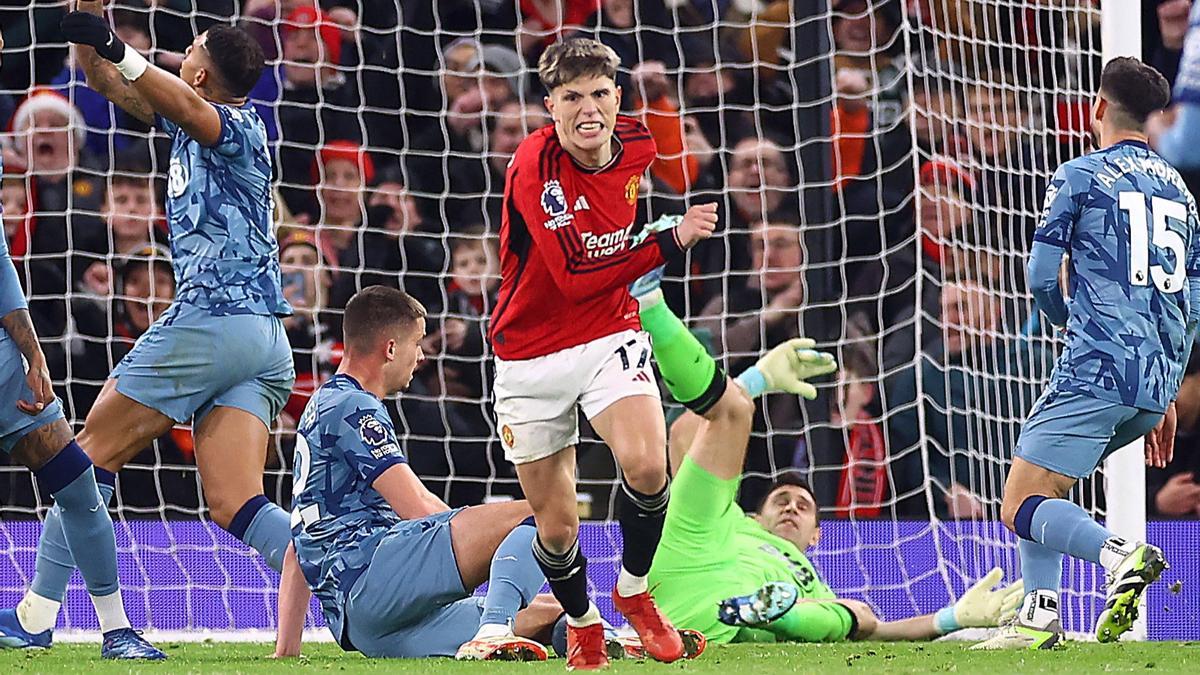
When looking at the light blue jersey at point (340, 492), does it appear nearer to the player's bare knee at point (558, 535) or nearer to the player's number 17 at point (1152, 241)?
the player's bare knee at point (558, 535)

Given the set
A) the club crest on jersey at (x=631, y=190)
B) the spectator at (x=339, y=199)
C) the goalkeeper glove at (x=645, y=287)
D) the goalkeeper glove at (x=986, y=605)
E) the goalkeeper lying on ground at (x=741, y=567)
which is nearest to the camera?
the club crest on jersey at (x=631, y=190)

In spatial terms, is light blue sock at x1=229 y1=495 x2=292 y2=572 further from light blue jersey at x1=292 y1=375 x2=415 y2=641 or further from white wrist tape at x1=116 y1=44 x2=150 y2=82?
white wrist tape at x1=116 y1=44 x2=150 y2=82

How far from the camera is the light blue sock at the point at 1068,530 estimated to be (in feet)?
16.3

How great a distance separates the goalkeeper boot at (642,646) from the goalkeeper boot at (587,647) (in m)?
0.35

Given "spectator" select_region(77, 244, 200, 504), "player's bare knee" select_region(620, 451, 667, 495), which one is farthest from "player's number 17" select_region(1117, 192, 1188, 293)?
"spectator" select_region(77, 244, 200, 504)

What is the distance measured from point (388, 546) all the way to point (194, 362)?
3.23 feet

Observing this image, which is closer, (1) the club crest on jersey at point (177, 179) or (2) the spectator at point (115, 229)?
(1) the club crest on jersey at point (177, 179)

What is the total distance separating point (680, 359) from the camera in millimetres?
5340

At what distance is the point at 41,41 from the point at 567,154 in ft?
15.9

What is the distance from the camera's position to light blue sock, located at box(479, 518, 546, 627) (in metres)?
4.77

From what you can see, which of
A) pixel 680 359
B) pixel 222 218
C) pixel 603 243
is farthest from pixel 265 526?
pixel 603 243

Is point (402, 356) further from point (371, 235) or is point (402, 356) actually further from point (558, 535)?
point (371, 235)

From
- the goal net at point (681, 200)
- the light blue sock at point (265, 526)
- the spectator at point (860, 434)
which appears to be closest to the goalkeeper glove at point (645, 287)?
the light blue sock at point (265, 526)

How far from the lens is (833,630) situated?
235 inches
